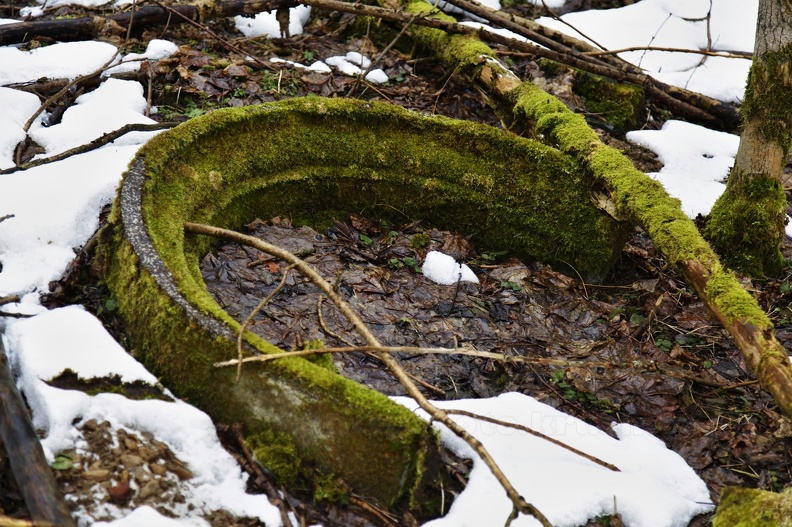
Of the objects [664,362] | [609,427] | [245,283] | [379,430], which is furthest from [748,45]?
[379,430]

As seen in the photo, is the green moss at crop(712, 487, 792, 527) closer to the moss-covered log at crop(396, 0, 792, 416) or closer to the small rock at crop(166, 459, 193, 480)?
the moss-covered log at crop(396, 0, 792, 416)

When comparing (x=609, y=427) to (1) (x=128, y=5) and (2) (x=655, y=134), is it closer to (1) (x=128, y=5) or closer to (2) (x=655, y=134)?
(2) (x=655, y=134)

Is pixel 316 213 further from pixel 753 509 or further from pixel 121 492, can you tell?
pixel 753 509

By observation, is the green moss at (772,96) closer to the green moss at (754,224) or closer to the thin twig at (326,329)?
the green moss at (754,224)

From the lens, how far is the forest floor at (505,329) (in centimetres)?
378

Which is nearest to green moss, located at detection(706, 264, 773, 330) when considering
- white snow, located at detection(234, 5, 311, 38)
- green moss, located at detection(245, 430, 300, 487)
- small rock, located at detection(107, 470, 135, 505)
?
green moss, located at detection(245, 430, 300, 487)

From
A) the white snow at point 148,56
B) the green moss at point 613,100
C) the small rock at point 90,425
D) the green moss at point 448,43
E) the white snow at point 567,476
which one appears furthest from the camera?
the green moss at point 613,100

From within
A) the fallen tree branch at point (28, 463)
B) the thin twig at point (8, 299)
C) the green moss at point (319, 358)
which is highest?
the green moss at point (319, 358)

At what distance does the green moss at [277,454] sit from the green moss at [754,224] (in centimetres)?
404

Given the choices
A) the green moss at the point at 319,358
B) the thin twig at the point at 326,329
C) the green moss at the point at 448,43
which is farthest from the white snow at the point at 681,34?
the green moss at the point at 319,358

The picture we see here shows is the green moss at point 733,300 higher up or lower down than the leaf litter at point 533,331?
higher up

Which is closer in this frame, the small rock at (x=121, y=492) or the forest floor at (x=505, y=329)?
the small rock at (x=121, y=492)

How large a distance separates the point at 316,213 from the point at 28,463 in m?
3.14

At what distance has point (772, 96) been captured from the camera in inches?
201
